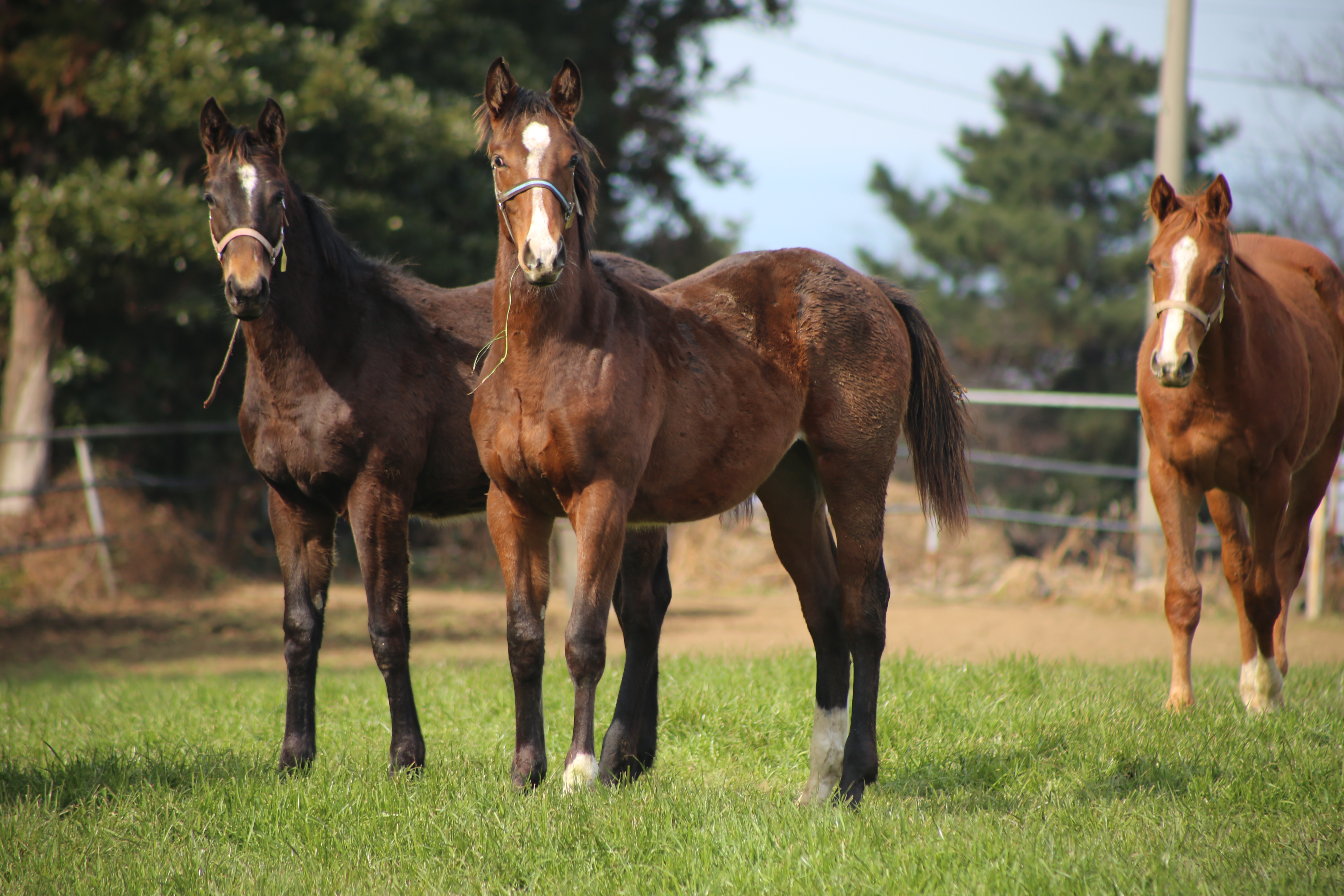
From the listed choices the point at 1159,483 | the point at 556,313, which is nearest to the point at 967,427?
the point at 1159,483

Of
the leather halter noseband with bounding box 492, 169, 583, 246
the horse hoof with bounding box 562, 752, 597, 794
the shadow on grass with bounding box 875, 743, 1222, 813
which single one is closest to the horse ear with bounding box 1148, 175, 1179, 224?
the shadow on grass with bounding box 875, 743, 1222, 813

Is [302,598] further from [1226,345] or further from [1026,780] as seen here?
[1226,345]

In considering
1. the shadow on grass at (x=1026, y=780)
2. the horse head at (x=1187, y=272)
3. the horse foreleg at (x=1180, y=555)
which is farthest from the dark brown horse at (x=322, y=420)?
the horse foreleg at (x=1180, y=555)

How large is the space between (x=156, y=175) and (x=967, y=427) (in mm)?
9631

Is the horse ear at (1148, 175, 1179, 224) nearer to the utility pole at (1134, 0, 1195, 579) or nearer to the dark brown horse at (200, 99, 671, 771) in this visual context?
the dark brown horse at (200, 99, 671, 771)

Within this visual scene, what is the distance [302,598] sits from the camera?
458 cm

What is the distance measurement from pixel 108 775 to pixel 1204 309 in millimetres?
4955

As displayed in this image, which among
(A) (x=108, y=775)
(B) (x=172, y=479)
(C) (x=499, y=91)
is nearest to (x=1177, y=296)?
(C) (x=499, y=91)

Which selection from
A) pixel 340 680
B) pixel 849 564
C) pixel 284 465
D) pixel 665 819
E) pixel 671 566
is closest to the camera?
pixel 665 819

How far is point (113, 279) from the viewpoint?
11328 mm

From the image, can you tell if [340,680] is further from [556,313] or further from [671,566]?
[671,566]

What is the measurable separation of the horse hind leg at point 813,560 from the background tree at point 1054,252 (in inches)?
800

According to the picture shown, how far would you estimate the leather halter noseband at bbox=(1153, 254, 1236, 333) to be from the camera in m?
4.78

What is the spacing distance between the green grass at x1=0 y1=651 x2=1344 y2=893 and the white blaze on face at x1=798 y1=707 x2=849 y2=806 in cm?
19
